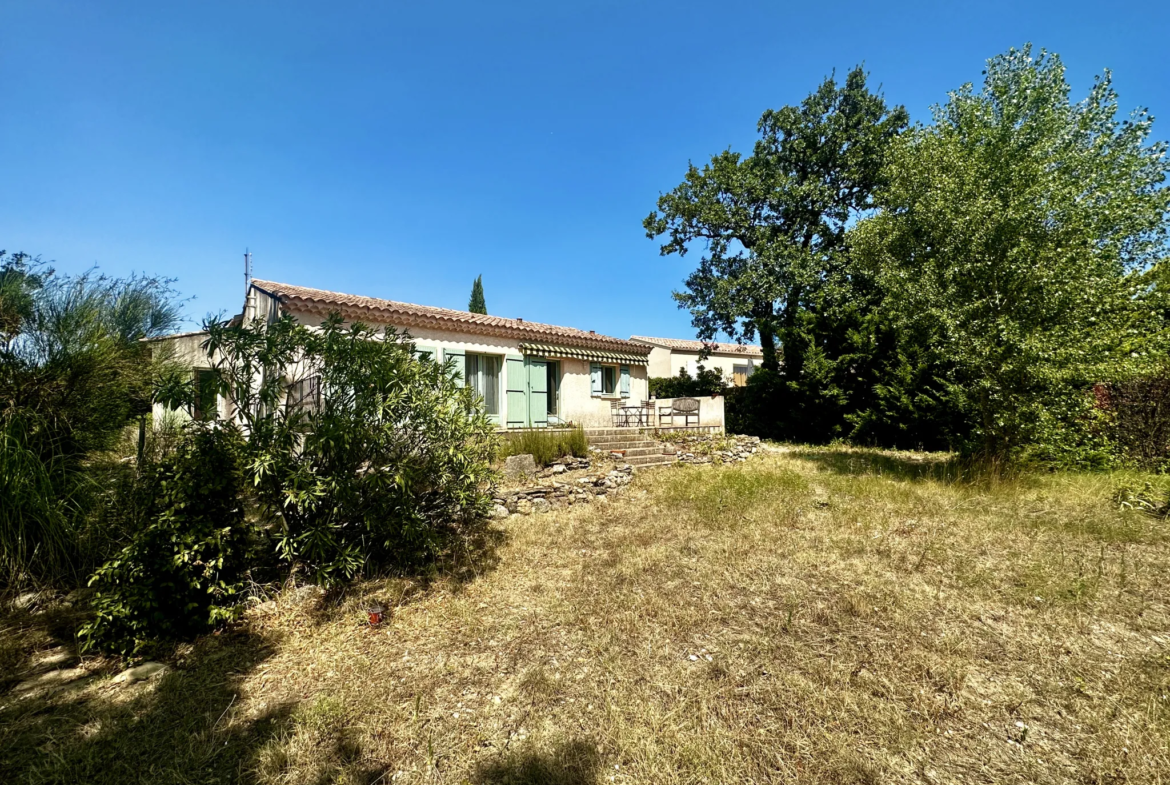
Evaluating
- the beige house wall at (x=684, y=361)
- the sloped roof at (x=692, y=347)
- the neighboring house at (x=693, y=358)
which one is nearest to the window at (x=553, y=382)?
the beige house wall at (x=684, y=361)

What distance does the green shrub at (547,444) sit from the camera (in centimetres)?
909

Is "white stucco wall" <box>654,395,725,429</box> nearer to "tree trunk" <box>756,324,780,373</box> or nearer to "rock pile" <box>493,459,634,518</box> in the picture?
"tree trunk" <box>756,324,780,373</box>

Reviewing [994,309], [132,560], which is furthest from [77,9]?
[994,309]

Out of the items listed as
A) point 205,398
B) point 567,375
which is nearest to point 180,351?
point 205,398

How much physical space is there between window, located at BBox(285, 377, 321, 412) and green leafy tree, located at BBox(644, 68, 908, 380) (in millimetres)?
14937

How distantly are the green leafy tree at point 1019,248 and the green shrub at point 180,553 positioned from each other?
996 centimetres

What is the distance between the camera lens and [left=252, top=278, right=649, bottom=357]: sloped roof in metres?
Answer: 9.83

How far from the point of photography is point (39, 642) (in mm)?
3816

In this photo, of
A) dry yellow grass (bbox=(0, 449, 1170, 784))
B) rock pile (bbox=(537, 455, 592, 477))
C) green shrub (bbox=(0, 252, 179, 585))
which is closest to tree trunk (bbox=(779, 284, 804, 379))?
rock pile (bbox=(537, 455, 592, 477))

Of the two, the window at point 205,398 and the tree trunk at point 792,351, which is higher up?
the tree trunk at point 792,351

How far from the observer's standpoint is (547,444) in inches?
368

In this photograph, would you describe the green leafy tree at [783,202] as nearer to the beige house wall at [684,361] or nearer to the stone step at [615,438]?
the stone step at [615,438]

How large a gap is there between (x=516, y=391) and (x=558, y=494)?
526 cm

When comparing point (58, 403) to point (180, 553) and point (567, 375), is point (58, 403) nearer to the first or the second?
point (180, 553)
